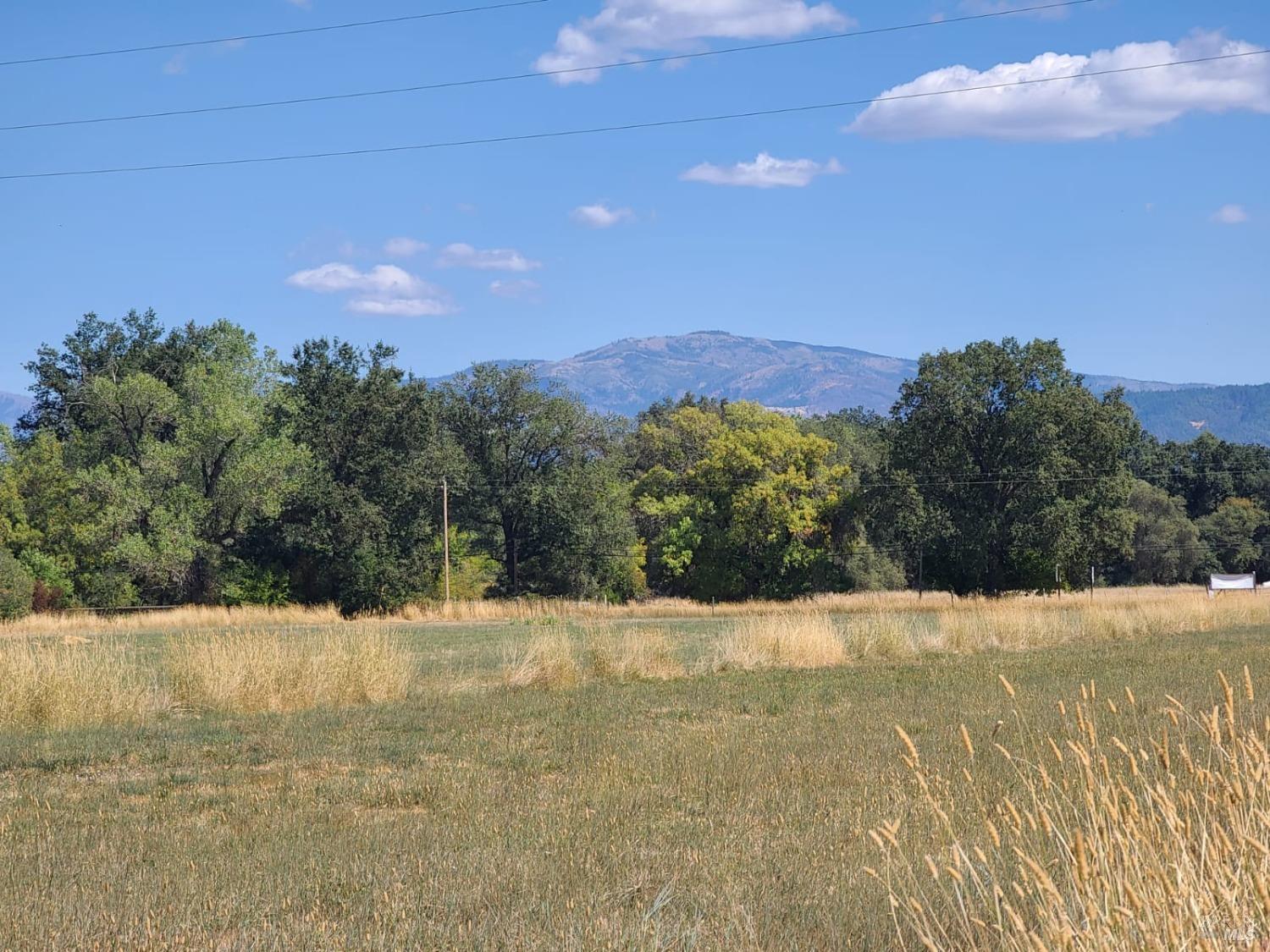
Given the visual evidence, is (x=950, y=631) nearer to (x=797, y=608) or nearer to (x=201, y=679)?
(x=201, y=679)

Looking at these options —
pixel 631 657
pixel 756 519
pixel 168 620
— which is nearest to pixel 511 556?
pixel 756 519

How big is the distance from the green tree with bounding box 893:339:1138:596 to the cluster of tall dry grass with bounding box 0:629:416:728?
37381 millimetres

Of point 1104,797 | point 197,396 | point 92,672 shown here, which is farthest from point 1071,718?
point 197,396

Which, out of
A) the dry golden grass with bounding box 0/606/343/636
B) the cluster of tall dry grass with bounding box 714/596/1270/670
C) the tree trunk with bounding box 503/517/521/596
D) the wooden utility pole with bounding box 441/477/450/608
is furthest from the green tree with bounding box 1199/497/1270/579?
the dry golden grass with bounding box 0/606/343/636

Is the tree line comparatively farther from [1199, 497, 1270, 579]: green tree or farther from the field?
the field

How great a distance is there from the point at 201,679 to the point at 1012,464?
134ft

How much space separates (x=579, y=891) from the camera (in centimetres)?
551

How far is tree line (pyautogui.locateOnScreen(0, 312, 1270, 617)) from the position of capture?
4625 cm

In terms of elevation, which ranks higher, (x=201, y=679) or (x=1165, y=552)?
(x=201, y=679)

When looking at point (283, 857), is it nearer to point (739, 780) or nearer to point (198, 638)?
point (739, 780)

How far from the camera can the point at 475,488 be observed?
54781mm

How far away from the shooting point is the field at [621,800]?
140 inches

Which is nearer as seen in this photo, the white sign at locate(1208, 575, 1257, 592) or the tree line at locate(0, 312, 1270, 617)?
the tree line at locate(0, 312, 1270, 617)

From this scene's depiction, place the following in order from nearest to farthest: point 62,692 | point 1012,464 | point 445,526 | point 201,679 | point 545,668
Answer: point 62,692, point 201,679, point 545,668, point 445,526, point 1012,464
